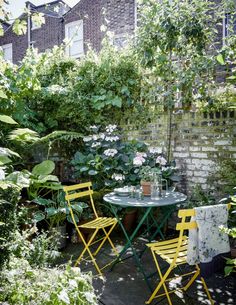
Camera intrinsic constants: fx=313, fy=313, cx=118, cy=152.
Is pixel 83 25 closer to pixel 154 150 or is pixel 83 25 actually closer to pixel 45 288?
pixel 154 150

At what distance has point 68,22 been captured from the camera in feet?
45.0

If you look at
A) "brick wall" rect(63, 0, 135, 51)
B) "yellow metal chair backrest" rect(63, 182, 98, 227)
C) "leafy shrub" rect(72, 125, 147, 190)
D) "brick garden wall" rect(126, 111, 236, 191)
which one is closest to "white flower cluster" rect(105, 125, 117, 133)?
"leafy shrub" rect(72, 125, 147, 190)

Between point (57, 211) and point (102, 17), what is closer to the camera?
point (57, 211)

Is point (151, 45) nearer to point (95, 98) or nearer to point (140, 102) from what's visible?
point (140, 102)

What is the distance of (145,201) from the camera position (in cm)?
335

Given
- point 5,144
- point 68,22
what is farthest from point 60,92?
point 68,22

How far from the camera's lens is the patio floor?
2961 millimetres

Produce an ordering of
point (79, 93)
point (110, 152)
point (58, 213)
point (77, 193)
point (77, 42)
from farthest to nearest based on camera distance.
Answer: point (77, 42), point (79, 93), point (110, 152), point (58, 213), point (77, 193)

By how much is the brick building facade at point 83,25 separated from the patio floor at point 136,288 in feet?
22.9

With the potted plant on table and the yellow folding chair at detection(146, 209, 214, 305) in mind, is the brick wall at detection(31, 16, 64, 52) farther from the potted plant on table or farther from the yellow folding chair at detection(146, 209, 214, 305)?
the yellow folding chair at detection(146, 209, 214, 305)

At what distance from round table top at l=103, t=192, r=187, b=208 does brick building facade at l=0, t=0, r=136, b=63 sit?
261 inches

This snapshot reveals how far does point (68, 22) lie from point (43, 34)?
1.75 meters

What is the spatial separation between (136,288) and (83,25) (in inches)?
471

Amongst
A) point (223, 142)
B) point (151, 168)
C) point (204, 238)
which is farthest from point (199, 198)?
point (204, 238)
